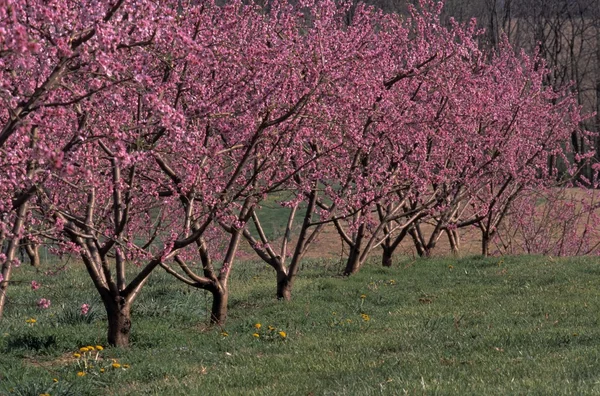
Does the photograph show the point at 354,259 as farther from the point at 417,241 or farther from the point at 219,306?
the point at 219,306

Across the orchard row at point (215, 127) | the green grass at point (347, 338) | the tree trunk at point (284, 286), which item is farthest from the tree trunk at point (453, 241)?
the tree trunk at point (284, 286)

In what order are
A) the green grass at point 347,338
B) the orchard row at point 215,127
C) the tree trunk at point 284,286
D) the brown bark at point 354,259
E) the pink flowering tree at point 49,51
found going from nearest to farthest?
1. the pink flowering tree at point 49,51
2. the orchard row at point 215,127
3. the green grass at point 347,338
4. the tree trunk at point 284,286
5. the brown bark at point 354,259

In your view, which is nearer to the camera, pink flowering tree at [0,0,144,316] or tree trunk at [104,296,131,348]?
pink flowering tree at [0,0,144,316]

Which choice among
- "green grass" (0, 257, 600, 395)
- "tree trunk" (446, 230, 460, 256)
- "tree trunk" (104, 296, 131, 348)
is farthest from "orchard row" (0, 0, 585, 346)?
"tree trunk" (446, 230, 460, 256)

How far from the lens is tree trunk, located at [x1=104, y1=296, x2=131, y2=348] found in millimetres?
8695

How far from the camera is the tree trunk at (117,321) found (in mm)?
8695

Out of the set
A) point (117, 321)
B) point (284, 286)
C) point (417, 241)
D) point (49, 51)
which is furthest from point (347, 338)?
point (417, 241)

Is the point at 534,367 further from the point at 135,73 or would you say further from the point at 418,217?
the point at 418,217

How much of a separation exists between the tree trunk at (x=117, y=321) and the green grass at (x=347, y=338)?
28 centimetres

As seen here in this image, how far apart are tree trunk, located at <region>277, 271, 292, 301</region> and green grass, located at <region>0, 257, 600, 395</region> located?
0.67 ft

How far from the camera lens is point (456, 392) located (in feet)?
17.2

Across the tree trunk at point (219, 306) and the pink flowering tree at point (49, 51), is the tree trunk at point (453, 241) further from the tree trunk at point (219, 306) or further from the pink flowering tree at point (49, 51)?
the pink flowering tree at point (49, 51)

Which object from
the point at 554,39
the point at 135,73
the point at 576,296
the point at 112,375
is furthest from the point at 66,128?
the point at 554,39

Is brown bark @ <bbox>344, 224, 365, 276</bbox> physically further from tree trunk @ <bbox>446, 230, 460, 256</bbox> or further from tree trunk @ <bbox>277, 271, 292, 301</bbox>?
tree trunk @ <bbox>446, 230, 460, 256</bbox>
